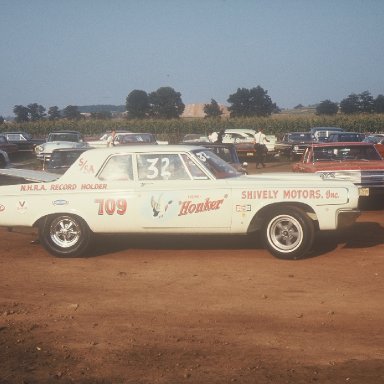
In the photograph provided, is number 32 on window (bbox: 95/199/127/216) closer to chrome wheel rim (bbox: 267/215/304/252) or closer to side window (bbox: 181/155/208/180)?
side window (bbox: 181/155/208/180)

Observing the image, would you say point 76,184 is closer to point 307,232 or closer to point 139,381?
point 307,232

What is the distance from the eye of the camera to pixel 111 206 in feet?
27.8

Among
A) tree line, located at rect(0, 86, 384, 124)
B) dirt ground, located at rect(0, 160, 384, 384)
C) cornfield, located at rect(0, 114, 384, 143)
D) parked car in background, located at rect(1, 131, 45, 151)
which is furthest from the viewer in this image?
tree line, located at rect(0, 86, 384, 124)

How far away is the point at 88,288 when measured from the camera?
7.06 m

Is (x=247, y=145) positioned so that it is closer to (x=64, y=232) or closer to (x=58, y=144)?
(x=58, y=144)

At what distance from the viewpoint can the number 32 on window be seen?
844 cm

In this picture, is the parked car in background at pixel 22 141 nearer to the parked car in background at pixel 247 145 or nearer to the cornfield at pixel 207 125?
the parked car in background at pixel 247 145

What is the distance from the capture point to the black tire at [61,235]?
340 inches

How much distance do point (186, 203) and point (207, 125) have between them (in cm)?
5052

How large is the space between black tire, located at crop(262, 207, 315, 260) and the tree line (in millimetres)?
99401

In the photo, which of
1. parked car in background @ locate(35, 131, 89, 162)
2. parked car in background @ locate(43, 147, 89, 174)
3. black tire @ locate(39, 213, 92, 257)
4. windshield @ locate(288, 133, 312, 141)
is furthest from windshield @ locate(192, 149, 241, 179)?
windshield @ locate(288, 133, 312, 141)

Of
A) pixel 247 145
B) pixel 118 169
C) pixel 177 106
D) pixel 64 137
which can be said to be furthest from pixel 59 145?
pixel 177 106

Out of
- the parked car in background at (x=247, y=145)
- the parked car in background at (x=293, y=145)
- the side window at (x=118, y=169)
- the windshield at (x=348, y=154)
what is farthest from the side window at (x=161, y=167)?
the parked car in background at (x=293, y=145)

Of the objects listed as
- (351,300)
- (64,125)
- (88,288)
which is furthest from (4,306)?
(64,125)
